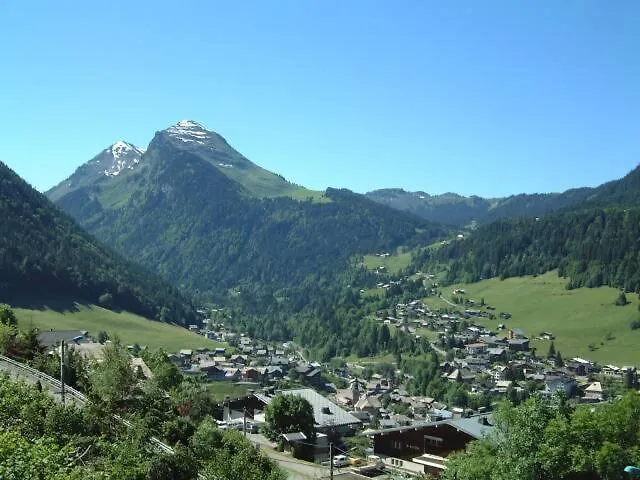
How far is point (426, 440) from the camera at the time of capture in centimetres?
7300

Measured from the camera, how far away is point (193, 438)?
3659 centimetres

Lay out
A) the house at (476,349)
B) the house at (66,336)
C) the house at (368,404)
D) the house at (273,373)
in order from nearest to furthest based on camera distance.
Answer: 1. the house at (66,336)
2. the house at (368,404)
3. the house at (273,373)
4. the house at (476,349)

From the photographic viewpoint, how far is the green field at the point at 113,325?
162 m

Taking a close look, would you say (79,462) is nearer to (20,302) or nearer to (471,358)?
(20,302)

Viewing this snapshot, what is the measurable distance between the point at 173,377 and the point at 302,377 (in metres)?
92.1

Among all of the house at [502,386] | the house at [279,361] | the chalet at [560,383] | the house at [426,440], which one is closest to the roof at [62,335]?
the house at [279,361]

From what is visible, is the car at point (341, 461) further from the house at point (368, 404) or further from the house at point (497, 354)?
the house at point (497, 354)

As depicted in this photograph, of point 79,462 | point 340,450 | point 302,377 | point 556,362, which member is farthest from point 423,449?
point 556,362

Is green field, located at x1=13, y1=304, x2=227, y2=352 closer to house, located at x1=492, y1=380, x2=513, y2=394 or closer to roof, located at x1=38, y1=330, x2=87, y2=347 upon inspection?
roof, located at x1=38, y1=330, x2=87, y2=347

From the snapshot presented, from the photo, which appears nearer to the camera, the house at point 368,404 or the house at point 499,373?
the house at point 368,404

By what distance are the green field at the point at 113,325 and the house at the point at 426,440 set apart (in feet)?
326

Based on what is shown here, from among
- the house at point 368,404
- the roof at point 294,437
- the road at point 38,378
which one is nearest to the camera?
the road at point 38,378

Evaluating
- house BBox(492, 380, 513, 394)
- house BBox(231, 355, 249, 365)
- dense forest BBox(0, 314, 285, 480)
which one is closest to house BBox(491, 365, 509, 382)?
house BBox(492, 380, 513, 394)

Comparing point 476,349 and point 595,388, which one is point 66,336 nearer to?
point 595,388
